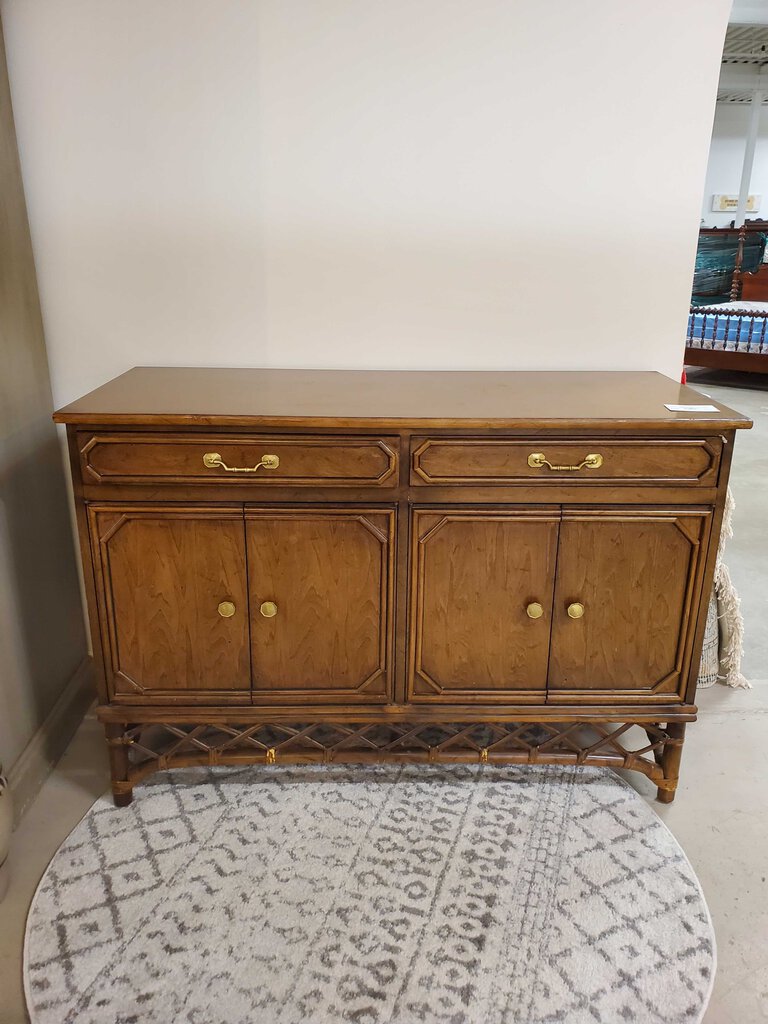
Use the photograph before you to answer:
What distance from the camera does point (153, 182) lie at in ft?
6.31

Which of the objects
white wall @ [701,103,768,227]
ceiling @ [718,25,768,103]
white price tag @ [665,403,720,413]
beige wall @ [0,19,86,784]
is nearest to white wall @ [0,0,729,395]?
beige wall @ [0,19,86,784]

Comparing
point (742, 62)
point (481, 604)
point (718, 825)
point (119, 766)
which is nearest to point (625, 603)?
point (481, 604)

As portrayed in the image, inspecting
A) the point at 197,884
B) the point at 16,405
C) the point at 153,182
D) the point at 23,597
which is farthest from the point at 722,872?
the point at 153,182

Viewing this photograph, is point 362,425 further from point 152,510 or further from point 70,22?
point 70,22

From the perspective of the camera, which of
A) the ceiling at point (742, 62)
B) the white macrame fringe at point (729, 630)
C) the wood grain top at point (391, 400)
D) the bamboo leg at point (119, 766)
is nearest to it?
the wood grain top at point (391, 400)

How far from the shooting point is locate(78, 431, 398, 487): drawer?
5.03ft

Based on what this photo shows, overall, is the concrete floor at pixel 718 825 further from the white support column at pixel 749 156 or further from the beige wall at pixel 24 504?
the white support column at pixel 749 156

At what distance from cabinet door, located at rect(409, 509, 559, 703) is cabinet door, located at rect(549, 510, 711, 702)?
0.05 metres

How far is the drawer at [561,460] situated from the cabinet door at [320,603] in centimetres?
16

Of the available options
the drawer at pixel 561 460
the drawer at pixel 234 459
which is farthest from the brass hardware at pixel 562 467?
the drawer at pixel 234 459

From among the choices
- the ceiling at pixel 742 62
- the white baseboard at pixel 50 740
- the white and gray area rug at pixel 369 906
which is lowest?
the white and gray area rug at pixel 369 906

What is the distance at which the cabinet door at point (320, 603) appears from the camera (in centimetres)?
162

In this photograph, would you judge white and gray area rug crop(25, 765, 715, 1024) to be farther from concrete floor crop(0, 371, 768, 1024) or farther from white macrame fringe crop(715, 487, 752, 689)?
white macrame fringe crop(715, 487, 752, 689)

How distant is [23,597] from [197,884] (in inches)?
31.8
